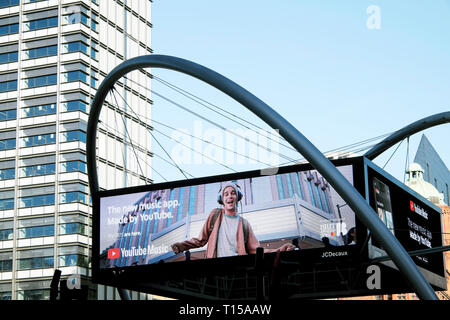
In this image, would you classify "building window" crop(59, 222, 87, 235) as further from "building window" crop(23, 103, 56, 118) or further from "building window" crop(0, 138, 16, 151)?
"building window" crop(23, 103, 56, 118)

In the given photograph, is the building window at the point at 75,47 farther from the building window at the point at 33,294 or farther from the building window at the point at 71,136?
the building window at the point at 33,294

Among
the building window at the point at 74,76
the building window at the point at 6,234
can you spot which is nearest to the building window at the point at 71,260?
the building window at the point at 6,234

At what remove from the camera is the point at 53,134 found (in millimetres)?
82250

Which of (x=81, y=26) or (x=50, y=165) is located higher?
(x=81, y=26)

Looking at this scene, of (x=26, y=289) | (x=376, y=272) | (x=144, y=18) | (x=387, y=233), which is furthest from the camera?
(x=144, y=18)

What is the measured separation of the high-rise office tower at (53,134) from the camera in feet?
258

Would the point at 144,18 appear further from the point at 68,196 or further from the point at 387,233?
the point at 387,233

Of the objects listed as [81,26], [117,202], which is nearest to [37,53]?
[81,26]

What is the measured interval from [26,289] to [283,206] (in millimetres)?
50043

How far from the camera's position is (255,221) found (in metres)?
34.8

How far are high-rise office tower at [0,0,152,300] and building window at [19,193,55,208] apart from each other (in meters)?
0.11

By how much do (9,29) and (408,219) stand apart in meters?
64.2

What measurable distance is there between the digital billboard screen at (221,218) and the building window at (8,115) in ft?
161

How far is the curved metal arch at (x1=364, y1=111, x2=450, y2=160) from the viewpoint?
30.7 meters
